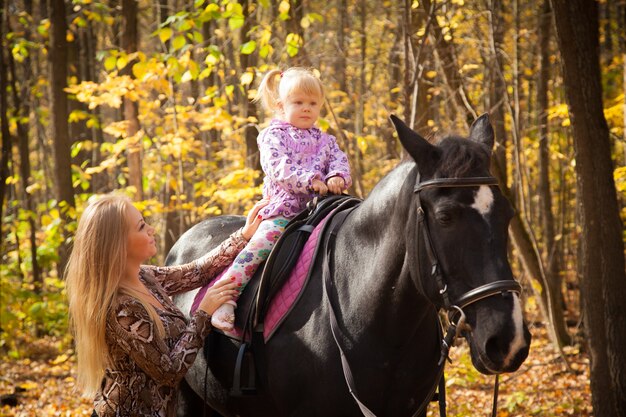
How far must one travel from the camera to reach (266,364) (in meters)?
3.21

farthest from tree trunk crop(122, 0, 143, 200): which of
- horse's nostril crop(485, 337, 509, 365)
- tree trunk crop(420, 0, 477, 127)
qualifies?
horse's nostril crop(485, 337, 509, 365)

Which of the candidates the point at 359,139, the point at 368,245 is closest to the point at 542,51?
the point at 359,139

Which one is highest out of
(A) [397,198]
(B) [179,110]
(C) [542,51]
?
(C) [542,51]

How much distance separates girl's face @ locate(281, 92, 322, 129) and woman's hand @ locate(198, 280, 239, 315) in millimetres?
939

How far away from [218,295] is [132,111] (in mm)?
7417

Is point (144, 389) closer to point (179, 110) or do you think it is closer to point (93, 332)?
point (93, 332)

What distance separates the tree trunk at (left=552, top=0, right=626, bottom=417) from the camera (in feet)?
16.0

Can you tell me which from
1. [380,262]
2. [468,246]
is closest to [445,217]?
[468,246]

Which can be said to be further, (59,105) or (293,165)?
(59,105)

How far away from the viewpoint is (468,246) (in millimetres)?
2424

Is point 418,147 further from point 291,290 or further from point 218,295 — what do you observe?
point 218,295

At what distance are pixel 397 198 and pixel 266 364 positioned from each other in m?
1.07

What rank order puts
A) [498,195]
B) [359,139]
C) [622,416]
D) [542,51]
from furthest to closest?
[542,51] < [359,139] < [622,416] < [498,195]

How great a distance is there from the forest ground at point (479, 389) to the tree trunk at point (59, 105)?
2262 millimetres
